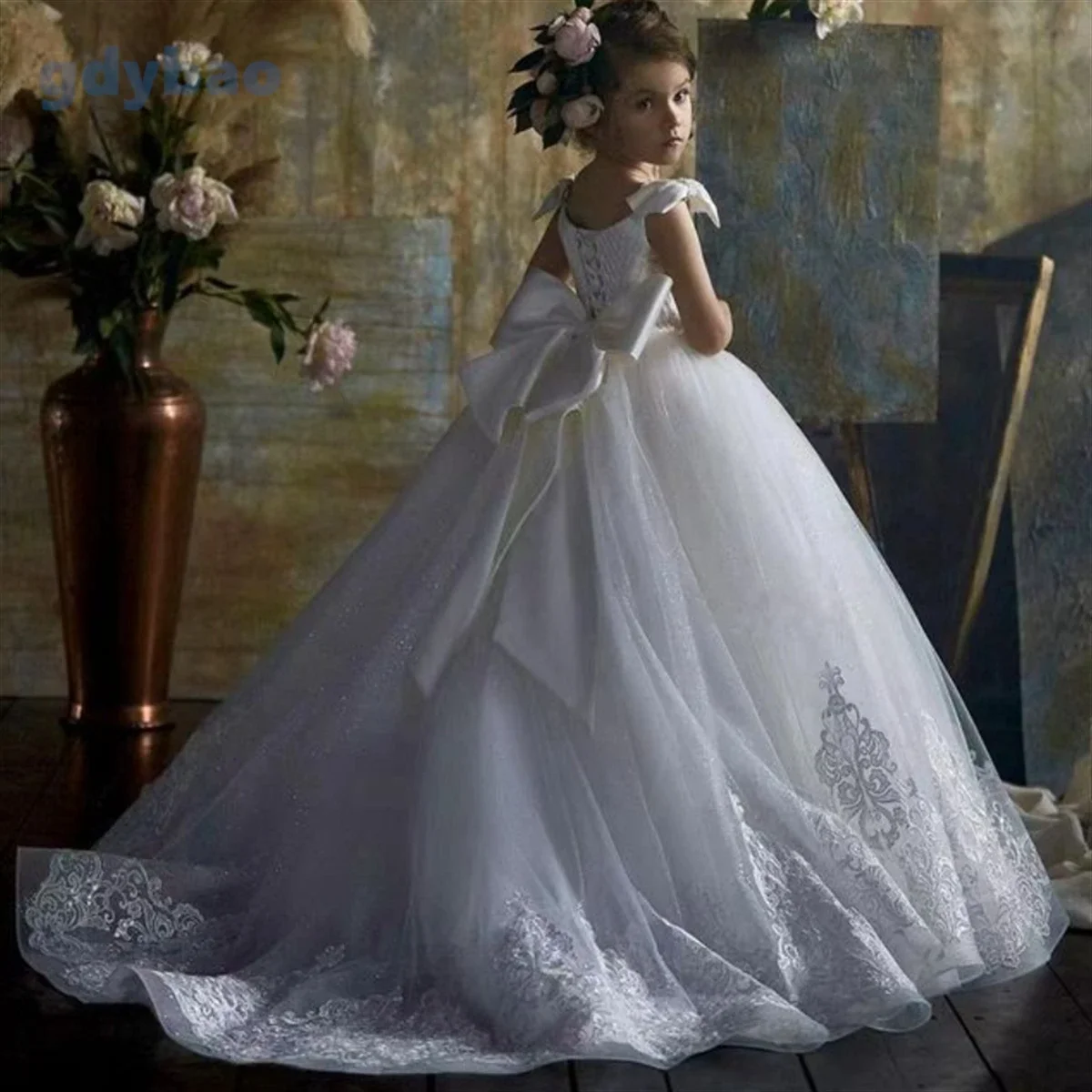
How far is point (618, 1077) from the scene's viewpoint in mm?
2689

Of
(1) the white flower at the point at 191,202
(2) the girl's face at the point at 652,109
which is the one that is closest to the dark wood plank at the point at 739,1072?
(2) the girl's face at the point at 652,109

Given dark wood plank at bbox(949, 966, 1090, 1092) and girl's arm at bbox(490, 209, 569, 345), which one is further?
girl's arm at bbox(490, 209, 569, 345)

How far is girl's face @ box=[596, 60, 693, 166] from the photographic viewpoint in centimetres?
326

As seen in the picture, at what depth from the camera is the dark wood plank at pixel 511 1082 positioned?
104 inches

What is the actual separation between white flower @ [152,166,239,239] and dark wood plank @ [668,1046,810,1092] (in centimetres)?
247

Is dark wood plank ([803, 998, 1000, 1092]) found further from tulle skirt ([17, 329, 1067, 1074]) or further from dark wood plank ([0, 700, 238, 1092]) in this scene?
dark wood plank ([0, 700, 238, 1092])

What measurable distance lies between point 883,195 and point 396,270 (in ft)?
4.20

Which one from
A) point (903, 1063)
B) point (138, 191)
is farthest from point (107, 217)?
point (903, 1063)

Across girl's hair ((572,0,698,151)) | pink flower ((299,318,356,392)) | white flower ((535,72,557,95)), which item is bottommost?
pink flower ((299,318,356,392))

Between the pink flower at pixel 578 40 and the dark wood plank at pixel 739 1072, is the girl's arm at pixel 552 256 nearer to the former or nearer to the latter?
the pink flower at pixel 578 40

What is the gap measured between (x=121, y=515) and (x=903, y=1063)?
261 cm

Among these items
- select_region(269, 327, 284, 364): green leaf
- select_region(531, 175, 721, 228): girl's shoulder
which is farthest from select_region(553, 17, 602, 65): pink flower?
select_region(269, 327, 284, 364): green leaf

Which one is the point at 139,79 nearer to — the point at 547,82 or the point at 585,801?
the point at 547,82

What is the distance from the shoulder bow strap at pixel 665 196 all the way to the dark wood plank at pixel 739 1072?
4.28ft
